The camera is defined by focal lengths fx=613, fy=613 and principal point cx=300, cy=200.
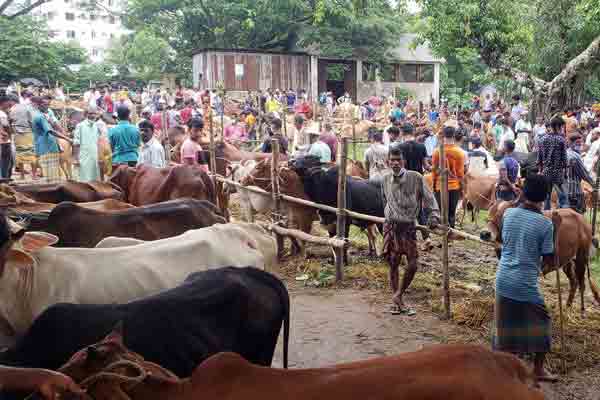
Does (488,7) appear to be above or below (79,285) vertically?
above

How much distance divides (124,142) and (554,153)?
6.68 m

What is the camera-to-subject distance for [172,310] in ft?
12.2

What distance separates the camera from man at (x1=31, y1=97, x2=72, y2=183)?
11.1 m

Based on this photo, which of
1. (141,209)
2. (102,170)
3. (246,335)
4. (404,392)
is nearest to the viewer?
(404,392)

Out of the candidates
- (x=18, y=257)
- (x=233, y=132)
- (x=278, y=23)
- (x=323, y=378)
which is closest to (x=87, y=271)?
(x=18, y=257)

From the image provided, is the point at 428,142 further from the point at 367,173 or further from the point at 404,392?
the point at 404,392

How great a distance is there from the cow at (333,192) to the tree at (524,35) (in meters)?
12.0

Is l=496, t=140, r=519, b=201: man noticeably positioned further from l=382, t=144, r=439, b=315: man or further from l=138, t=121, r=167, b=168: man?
l=138, t=121, r=167, b=168: man

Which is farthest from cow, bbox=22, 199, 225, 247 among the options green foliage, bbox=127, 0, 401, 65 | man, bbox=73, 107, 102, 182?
green foliage, bbox=127, 0, 401, 65

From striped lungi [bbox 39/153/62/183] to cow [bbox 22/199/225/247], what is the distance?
A: 6175 millimetres

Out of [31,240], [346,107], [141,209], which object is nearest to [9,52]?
[346,107]

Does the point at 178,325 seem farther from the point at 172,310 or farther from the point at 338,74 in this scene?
the point at 338,74

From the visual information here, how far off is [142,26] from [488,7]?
23.5 meters

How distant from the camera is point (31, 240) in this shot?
13.5 feet
